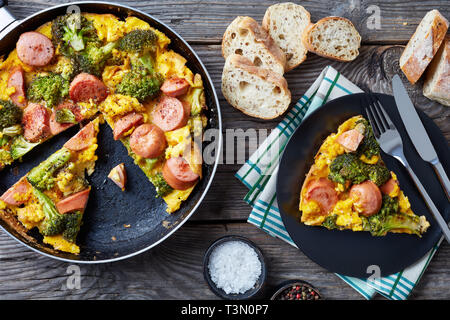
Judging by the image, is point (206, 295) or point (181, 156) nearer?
point (181, 156)

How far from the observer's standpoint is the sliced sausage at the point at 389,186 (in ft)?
10.4

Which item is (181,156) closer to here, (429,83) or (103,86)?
(103,86)

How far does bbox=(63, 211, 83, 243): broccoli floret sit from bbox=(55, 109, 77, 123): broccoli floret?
73 cm

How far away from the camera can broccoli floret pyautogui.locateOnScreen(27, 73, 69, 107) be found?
10.5ft

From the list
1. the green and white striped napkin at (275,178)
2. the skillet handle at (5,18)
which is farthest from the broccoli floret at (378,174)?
the skillet handle at (5,18)

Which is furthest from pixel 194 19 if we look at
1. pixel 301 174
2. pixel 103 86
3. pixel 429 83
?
pixel 429 83

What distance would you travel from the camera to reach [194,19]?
11.3 ft

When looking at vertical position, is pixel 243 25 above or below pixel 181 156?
above

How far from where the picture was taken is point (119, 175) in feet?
10.8

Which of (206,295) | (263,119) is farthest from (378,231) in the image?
(206,295)

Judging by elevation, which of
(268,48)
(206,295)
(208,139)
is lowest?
(206,295)

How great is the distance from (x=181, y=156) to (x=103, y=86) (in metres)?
0.85

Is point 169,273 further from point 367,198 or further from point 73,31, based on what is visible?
point 73,31

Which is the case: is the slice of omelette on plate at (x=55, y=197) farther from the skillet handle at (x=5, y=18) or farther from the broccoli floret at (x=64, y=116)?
the skillet handle at (x=5, y=18)
